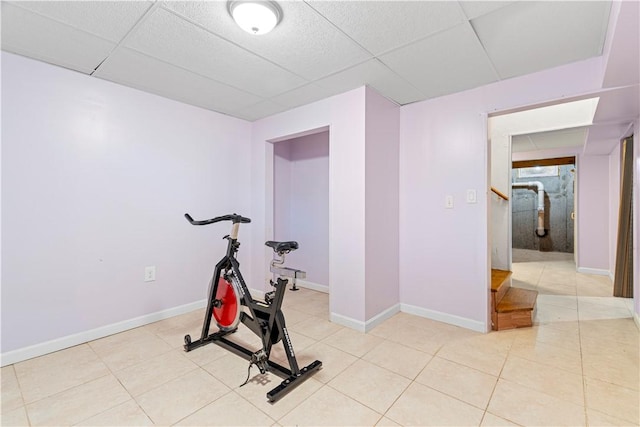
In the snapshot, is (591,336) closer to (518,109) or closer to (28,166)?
(518,109)

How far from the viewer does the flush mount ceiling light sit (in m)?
1.49

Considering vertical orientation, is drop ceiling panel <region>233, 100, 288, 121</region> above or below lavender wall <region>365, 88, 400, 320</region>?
above

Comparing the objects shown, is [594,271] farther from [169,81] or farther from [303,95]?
[169,81]

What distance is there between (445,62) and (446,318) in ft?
7.24

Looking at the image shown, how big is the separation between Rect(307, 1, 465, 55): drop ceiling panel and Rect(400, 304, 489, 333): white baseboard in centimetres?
233

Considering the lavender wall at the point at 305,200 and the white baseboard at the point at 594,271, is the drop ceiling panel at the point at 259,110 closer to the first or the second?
the lavender wall at the point at 305,200

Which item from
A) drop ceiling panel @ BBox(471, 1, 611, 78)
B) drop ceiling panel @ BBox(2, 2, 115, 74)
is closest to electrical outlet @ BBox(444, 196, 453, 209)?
drop ceiling panel @ BBox(471, 1, 611, 78)

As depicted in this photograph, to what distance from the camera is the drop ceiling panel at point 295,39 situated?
158cm

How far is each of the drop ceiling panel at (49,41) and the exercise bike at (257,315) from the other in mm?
1370

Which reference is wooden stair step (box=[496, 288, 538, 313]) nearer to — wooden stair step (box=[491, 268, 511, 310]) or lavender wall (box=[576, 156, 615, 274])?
wooden stair step (box=[491, 268, 511, 310])

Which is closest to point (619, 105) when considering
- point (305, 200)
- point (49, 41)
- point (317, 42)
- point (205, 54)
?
point (317, 42)

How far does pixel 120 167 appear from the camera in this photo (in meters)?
2.56

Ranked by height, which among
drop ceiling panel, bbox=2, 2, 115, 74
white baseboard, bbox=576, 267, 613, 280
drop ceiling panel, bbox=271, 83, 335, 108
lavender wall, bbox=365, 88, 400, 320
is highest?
drop ceiling panel, bbox=271, 83, 335, 108

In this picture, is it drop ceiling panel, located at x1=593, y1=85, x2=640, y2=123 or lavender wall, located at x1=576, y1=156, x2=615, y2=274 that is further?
lavender wall, located at x1=576, y1=156, x2=615, y2=274
